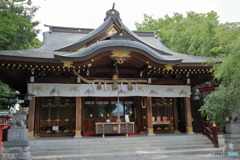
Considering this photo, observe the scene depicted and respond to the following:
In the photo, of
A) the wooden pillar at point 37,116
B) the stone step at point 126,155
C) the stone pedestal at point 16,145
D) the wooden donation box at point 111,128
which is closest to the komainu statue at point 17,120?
the stone pedestal at point 16,145

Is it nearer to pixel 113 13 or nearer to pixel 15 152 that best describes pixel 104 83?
pixel 113 13

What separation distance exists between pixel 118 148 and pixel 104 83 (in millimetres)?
3455

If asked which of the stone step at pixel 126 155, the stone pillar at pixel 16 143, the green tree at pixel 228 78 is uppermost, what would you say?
the green tree at pixel 228 78

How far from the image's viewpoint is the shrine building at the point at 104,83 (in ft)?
30.4

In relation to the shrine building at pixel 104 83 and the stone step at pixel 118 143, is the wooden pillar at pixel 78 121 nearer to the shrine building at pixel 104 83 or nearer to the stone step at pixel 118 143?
the shrine building at pixel 104 83

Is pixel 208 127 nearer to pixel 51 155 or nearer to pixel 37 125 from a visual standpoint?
pixel 51 155

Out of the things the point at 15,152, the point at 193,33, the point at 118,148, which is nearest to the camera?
the point at 15,152

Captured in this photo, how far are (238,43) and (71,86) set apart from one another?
23.9 ft

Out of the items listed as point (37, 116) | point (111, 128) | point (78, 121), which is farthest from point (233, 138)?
point (37, 116)

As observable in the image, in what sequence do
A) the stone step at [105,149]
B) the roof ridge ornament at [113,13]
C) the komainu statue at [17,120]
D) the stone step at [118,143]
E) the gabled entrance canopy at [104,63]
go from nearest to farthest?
1. the komainu statue at [17,120]
2. the stone step at [105,149]
3. the stone step at [118,143]
4. the gabled entrance canopy at [104,63]
5. the roof ridge ornament at [113,13]

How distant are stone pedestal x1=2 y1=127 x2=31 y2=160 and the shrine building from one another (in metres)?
2.83

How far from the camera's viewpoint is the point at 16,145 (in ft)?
21.6

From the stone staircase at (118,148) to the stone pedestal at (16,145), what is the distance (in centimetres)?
71

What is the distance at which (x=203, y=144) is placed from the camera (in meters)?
9.32
